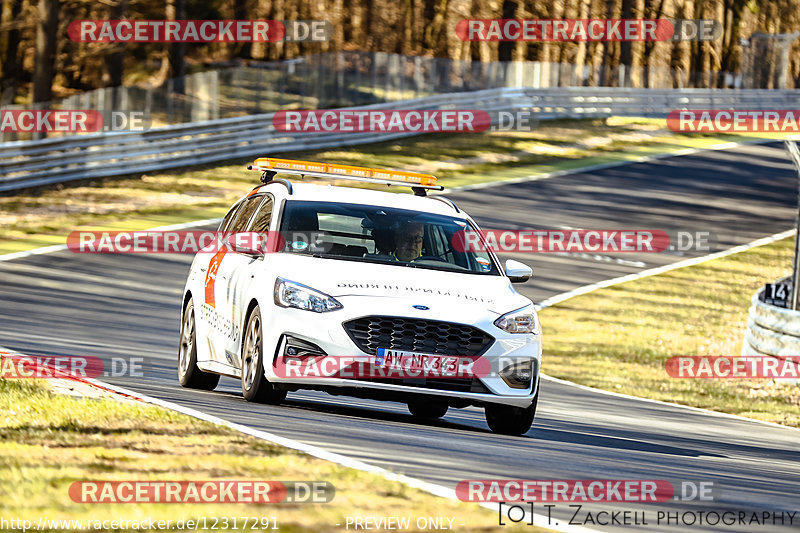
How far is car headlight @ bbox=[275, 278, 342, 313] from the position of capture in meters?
9.98

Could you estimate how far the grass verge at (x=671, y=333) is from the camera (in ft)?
59.6

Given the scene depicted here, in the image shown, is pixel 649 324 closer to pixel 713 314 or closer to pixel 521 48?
pixel 713 314

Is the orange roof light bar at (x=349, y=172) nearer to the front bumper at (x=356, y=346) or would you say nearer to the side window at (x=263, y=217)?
the side window at (x=263, y=217)

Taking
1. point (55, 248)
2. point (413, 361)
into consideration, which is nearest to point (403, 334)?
point (413, 361)

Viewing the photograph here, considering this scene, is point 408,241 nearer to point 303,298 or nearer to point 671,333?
point 303,298

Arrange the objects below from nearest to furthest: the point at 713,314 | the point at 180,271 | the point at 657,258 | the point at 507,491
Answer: the point at 507,491, the point at 180,271, the point at 713,314, the point at 657,258

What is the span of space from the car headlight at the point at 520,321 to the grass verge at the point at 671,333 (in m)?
6.19

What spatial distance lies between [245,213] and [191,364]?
1359 mm

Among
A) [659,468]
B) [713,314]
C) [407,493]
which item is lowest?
[713,314]

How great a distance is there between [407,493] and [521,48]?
89.6 metres

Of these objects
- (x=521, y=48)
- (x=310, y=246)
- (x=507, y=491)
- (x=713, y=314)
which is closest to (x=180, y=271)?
(x=713, y=314)

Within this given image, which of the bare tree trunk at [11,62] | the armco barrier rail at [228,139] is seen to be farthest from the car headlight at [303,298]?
the bare tree trunk at [11,62]

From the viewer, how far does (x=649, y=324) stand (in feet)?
78.2

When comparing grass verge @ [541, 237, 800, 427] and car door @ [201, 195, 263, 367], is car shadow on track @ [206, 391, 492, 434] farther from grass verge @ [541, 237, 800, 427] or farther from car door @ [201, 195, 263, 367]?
grass verge @ [541, 237, 800, 427]
